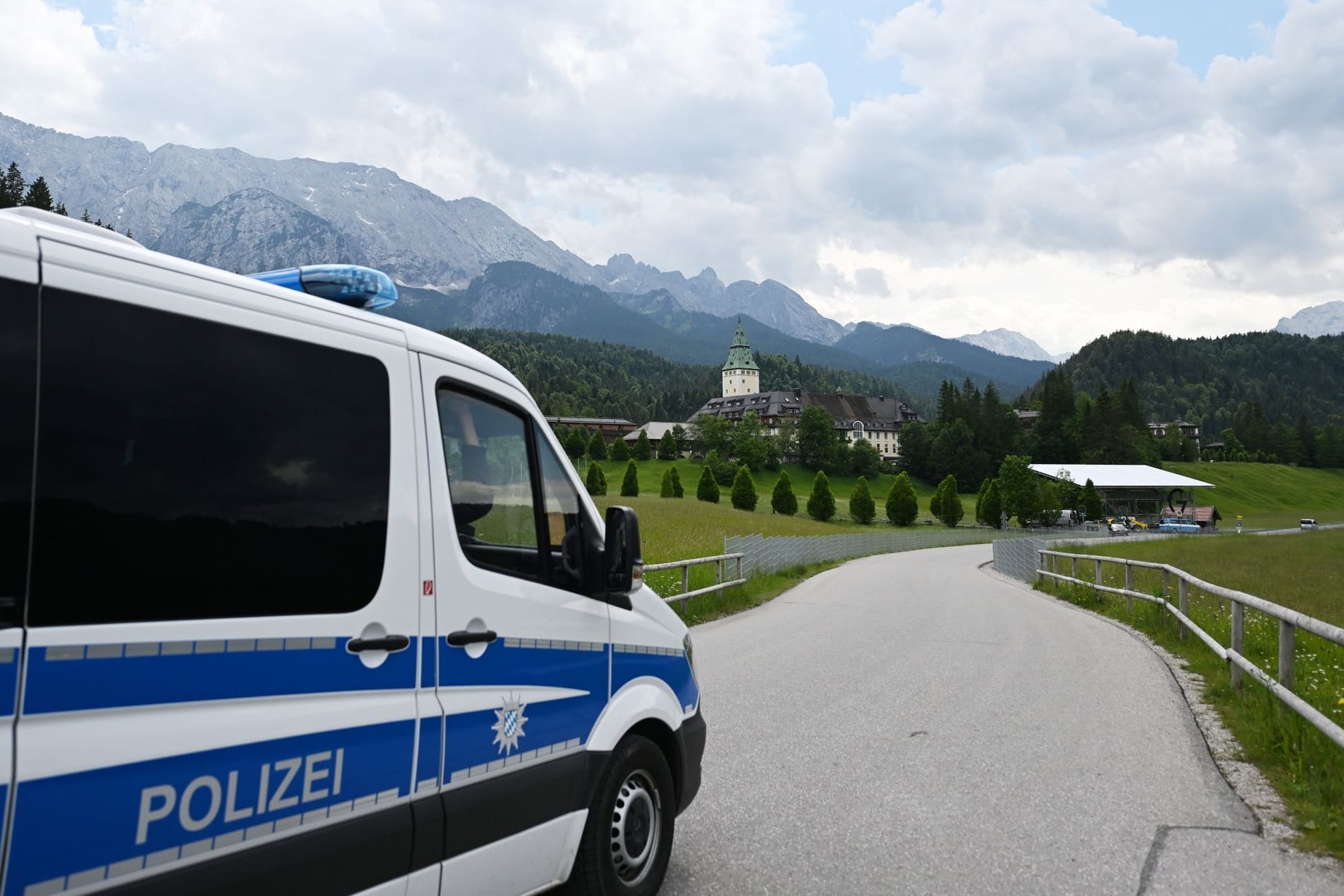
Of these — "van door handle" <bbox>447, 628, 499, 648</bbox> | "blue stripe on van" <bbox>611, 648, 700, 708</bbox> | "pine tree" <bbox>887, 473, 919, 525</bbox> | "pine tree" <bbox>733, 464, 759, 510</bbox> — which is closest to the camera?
"van door handle" <bbox>447, 628, 499, 648</bbox>

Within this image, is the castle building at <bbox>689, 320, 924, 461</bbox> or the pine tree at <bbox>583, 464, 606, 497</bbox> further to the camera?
the castle building at <bbox>689, 320, 924, 461</bbox>

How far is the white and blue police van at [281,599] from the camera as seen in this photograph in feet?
7.43

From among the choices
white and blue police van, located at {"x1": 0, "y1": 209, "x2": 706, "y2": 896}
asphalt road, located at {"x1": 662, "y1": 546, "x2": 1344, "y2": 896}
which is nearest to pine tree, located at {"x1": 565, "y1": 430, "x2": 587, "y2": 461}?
asphalt road, located at {"x1": 662, "y1": 546, "x2": 1344, "y2": 896}

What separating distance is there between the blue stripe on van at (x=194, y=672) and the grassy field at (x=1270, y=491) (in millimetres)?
113349

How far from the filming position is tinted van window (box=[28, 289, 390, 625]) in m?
2.32

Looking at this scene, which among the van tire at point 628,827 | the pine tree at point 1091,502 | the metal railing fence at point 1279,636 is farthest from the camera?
the pine tree at point 1091,502

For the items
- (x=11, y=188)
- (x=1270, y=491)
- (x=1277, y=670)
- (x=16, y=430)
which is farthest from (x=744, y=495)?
(x=1270, y=491)

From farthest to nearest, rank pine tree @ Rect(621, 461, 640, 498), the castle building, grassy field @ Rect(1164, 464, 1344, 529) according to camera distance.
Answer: the castle building < grassy field @ Rect(1164, 464, 1344, 529) < pine tree @ Rect(621, 461, 640, 498)

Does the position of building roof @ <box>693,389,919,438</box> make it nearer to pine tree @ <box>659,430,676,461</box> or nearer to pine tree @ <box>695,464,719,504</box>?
pine tree @ <box>659,430,676,461</box>

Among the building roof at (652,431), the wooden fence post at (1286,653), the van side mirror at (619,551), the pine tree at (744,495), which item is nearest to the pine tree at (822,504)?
the pine tree at (744,495)

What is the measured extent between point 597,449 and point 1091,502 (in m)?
56.5

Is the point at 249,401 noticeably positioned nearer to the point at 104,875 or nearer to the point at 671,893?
the point at 104,875

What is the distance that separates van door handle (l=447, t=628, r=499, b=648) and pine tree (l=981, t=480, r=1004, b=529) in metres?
84.7

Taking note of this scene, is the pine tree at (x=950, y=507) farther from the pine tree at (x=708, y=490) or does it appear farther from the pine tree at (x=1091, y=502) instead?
the pine tree at (x=708, y=490)
